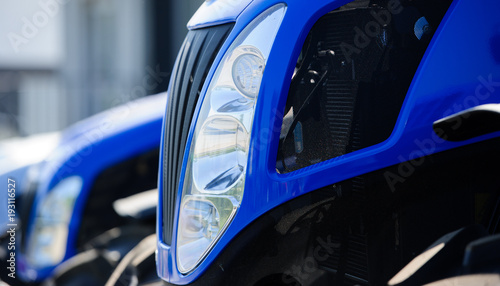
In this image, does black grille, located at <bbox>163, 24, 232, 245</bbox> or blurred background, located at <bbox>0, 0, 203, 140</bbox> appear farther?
blurred background, located at <bbox>0, 0, 203, 140</bbox>

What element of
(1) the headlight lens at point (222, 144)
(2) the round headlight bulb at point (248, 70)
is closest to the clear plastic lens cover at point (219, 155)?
(1) the headlight lens at point (222, 144)

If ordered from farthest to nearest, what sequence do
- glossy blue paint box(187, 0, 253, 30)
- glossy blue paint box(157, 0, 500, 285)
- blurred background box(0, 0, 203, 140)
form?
blurred background box(0, 0, 203, 140), glossy blue paint box(187, 0, 253, 30), glossy blue paint box(157, 0, 500, 285)

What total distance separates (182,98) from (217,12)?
305 mm

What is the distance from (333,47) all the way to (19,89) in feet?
37.5

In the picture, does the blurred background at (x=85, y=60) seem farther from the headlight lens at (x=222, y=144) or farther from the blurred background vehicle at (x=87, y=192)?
the headlight lens at (x=222, y=144)

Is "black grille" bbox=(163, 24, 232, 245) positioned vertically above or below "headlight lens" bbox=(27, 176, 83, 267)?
above

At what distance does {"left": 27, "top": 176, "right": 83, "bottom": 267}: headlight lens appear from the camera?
4.14 meters

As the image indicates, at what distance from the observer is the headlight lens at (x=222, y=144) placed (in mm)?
1949

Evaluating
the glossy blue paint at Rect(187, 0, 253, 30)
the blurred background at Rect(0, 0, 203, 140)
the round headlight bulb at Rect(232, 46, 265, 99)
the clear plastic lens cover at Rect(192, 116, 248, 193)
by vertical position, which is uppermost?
the glossy blue paint at Rect(187, 0, 253, 30)

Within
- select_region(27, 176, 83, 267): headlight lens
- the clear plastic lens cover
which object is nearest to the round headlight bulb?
the clear plastic lens cover

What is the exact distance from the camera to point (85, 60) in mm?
13844

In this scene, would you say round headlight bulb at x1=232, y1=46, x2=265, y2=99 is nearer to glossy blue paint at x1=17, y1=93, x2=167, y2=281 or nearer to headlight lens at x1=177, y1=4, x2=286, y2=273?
headlight lens at x1=177, y1=4, x2=286, y2=273

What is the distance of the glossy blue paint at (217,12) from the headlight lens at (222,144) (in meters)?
0.11

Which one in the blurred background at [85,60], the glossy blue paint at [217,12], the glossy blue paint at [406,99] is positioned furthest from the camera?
the blurred background at [85,60]
